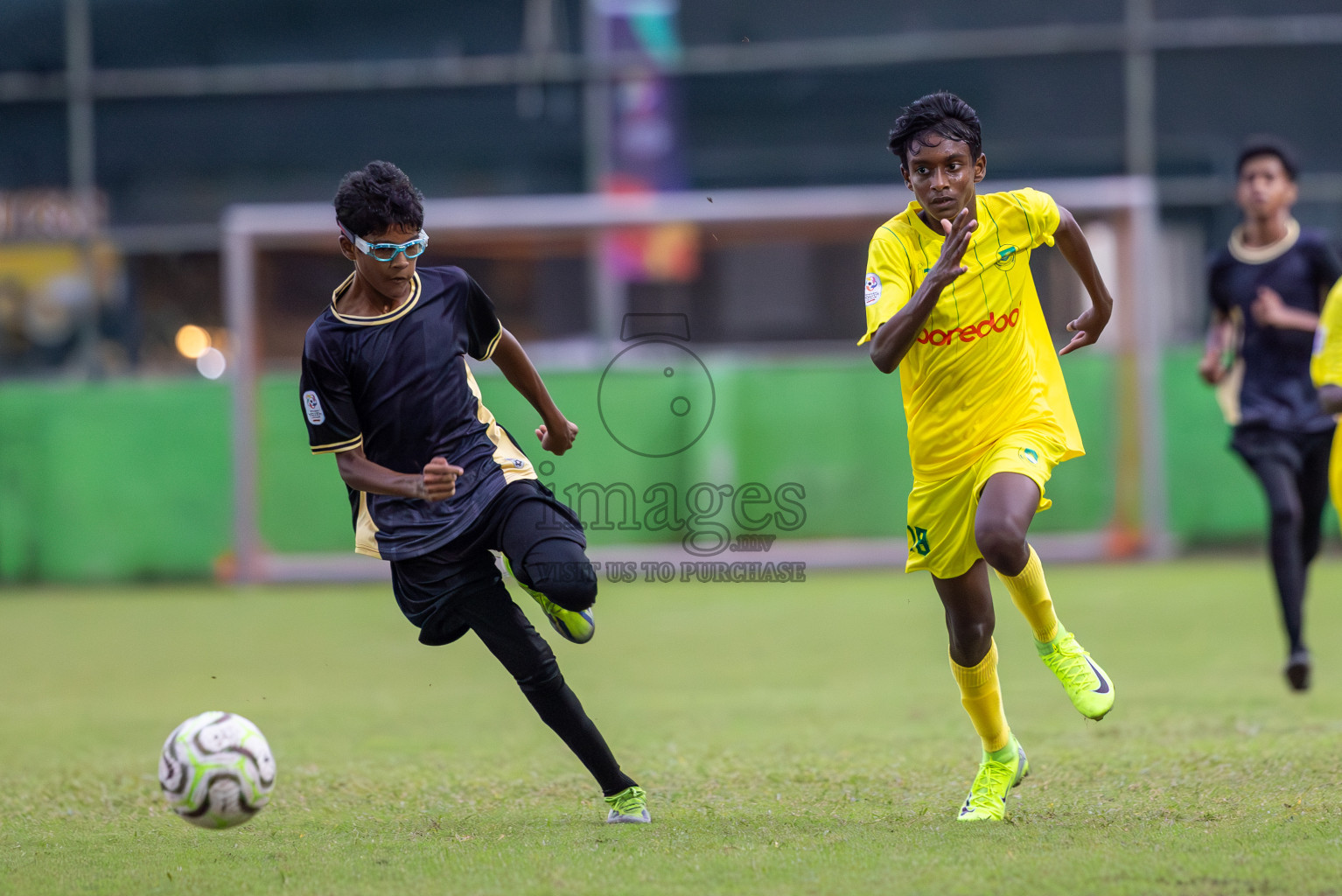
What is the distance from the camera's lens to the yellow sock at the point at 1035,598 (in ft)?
15.5

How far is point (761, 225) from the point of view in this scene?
1368cm

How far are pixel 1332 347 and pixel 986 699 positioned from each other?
209cm

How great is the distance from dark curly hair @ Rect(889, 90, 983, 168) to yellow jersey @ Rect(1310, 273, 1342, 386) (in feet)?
6.23

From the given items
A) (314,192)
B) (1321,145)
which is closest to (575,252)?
(314,192)

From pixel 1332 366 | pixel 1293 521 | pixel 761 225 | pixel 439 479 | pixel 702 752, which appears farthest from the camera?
pixel 761 225

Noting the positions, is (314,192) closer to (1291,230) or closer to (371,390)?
(1291,230)

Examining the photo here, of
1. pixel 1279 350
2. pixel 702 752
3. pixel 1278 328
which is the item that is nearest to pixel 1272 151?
pixel 1278 328

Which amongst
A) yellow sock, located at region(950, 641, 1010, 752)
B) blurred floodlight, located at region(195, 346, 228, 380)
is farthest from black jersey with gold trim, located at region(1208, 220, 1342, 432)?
blurred floodlight, located at region(195, 346, 228, 380)

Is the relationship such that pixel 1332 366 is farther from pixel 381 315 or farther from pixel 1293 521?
pixel 381 315

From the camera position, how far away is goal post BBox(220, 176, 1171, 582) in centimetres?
1285

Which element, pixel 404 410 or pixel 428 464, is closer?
pixel 428 464

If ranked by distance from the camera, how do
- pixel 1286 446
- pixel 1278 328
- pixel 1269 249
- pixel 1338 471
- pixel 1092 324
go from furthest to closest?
pixel 1269 249 → pixel 1278 328 → pixel 1286 446 → pixel 1338 471 → pixel 1092 324

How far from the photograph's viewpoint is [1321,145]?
636 inches

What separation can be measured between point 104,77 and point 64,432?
5289 mm
